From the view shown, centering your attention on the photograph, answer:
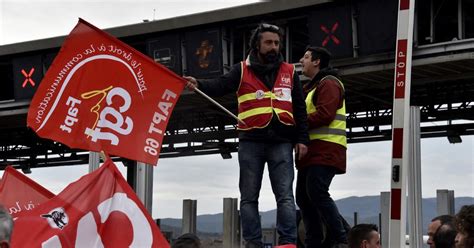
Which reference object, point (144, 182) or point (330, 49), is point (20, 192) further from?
point (330, 49)

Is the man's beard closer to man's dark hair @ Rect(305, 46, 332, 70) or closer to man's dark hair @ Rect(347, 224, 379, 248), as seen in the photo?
man's dark hair @ Rect(305, 46, 332, 70)

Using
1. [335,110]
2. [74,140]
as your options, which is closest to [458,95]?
[335,110]

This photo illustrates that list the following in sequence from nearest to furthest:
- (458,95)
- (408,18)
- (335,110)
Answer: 1. (408,18)
2. (335,110)
3. (458,95)

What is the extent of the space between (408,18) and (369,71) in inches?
433

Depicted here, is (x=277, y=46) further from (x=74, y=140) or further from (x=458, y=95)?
(x=458, y=95)

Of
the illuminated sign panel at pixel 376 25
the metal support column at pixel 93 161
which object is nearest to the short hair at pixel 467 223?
the metal support column at pixel 93 161

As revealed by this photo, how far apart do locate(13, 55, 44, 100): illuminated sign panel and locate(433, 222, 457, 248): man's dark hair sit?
666 inches

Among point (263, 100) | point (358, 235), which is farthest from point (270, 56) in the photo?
point (358, 235)

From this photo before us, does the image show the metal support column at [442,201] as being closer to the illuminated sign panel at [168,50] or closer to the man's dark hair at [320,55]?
the man's dark hair at [320,55]

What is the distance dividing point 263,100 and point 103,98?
1.24 meters

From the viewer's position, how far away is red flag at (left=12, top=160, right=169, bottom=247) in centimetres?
483

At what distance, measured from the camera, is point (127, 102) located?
6.09 metres

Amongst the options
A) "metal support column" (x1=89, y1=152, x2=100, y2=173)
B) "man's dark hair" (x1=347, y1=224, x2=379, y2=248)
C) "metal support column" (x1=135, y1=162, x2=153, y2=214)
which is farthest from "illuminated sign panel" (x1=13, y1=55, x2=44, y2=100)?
"man's dark hair" (x1=347, y1=224, x2=379, y2=248)

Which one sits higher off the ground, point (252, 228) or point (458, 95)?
point (458, 95)
